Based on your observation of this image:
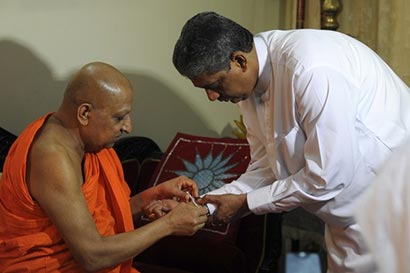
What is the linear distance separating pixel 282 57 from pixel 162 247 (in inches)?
47.8

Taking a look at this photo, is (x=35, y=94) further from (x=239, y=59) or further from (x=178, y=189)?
(x=239, y=59)

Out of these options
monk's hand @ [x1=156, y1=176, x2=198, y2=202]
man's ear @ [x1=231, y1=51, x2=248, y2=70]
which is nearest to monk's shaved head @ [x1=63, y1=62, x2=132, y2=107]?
man's ear @ [x1=231, y1=51, x2=248, y2=70]

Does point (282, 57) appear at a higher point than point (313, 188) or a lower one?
higher

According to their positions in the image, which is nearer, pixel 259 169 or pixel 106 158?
pixel 106 158

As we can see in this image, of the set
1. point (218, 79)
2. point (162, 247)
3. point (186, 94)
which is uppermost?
point (218, 79)

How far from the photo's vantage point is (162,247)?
2693 mm

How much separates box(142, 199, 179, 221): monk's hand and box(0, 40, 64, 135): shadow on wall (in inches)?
43.7

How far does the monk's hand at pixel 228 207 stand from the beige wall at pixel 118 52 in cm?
128

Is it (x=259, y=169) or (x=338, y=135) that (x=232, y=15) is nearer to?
(x=259, y=169)

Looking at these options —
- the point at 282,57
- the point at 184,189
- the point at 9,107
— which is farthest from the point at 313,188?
the point at 9,107

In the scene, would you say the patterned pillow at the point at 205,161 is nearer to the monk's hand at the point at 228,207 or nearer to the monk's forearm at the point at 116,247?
the monk's hand at the point at 228,207

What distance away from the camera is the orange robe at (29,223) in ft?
5.86

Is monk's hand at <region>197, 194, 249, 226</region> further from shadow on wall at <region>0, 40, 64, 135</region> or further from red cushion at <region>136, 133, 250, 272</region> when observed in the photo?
shadow on wall at <region>0, 40, 64, 135</region>

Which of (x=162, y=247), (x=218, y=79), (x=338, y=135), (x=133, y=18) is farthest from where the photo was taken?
(x=133, y=18)
